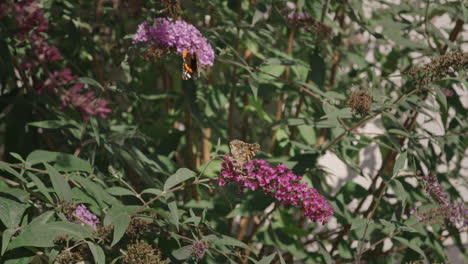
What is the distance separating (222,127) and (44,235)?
45.4 inches

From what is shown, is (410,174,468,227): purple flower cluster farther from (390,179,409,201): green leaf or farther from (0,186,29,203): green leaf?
(0,186,29,203): green leaf

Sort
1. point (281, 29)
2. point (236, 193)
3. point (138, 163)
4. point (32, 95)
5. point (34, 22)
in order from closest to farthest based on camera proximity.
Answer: point (34, 22) → point (236, 193) → point (138, 163) → point (32, 95) → point (281, 29)

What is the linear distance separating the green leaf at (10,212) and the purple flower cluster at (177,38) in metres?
0.56

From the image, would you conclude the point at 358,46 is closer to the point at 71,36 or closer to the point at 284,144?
the point at 284,144

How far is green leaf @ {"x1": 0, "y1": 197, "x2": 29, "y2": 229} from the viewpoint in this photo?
1.48 meters

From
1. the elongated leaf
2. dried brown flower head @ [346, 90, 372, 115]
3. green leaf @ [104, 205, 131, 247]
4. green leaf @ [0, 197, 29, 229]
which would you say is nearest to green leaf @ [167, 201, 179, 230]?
the elongated leaf

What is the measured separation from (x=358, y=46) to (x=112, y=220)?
1.81 meters

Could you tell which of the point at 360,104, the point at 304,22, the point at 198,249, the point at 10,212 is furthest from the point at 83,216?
the point at 304,22

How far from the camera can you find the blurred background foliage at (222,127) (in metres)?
1.74

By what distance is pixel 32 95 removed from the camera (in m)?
2.07

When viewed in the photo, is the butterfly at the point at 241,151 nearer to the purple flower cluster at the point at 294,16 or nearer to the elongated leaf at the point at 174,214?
the elongated leaf at the point at 174,214

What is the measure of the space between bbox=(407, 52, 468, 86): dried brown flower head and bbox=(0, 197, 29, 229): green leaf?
1104mm

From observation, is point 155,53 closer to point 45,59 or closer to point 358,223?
point 45,59

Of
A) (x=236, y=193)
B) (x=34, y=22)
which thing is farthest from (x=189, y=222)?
(x=34, y=22)
